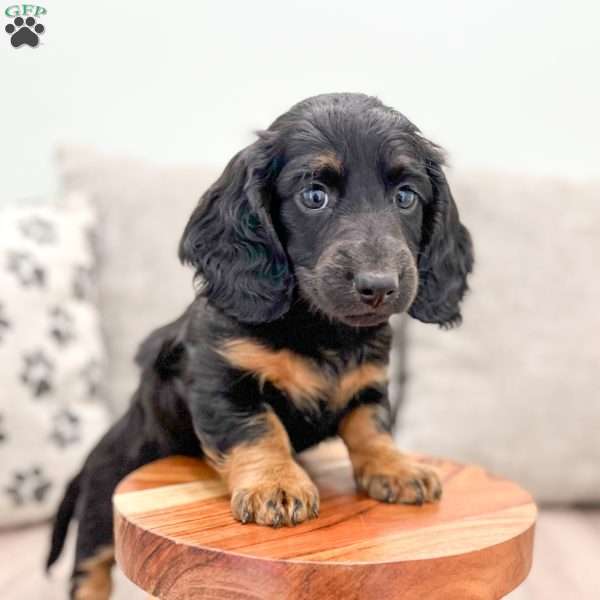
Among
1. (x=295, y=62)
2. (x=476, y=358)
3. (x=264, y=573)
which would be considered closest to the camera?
(x=264, y=573)

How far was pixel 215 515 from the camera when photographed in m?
1.53

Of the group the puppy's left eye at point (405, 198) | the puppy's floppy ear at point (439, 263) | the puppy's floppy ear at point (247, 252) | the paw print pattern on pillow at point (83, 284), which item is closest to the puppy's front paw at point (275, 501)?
the puppy's floppy ear at point (247, 252)

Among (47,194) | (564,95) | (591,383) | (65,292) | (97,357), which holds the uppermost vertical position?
(564,95)

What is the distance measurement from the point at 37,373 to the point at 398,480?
1.66 meters

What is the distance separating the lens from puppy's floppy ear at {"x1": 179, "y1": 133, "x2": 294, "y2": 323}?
5.20ft

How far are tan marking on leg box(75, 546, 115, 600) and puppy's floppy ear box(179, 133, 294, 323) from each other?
29.4 inches

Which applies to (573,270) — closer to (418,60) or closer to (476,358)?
(476,358)

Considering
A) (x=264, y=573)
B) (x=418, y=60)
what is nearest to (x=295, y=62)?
(x=418, y=60)

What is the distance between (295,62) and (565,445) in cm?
172

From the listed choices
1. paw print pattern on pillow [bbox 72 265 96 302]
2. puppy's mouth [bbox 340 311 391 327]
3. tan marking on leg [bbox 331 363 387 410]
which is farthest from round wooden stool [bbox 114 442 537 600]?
paw print pattern on pillow [bbox 72 265 96 302]

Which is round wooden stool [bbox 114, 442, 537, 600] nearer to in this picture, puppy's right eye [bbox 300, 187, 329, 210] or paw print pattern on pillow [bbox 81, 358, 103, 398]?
puppy's right eye [bbox 300, 187, 329, 210]

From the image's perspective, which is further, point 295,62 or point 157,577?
point 295,62

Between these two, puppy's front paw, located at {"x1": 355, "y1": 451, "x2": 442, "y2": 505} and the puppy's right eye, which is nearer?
the puppy's right eye

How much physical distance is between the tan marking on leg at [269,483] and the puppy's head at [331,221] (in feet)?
0.78
